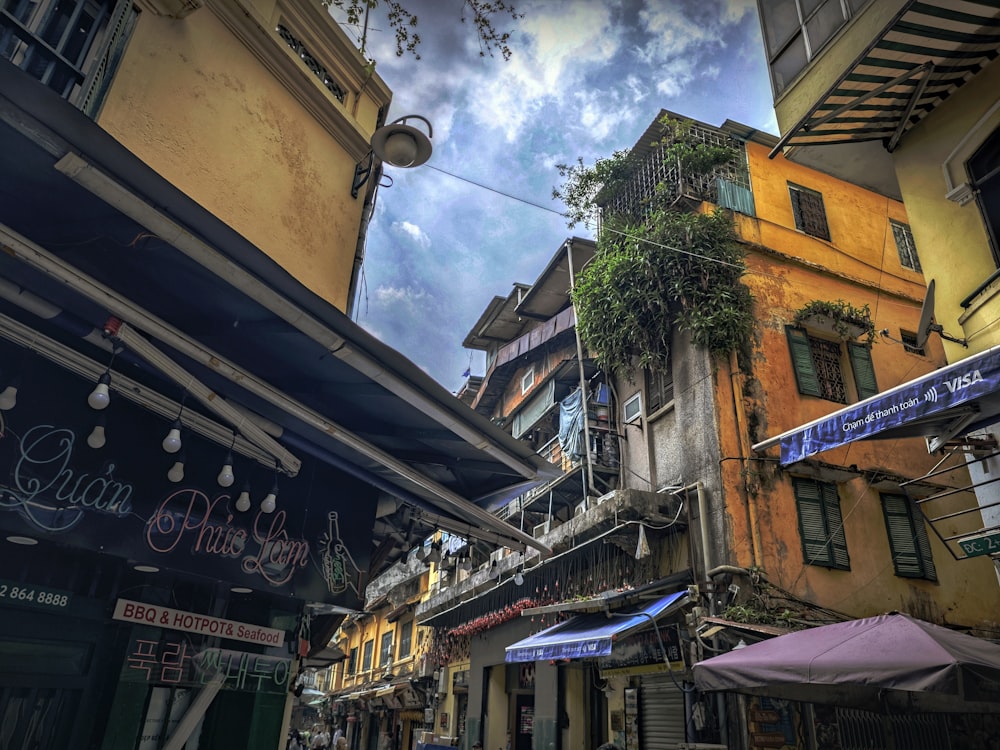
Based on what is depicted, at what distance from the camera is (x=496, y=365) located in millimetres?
21359

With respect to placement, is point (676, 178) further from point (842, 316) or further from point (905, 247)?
point (905, 247)

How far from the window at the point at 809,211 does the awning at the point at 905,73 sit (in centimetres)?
566

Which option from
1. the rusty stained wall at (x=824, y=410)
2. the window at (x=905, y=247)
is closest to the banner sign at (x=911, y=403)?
the rusty stained wall at (x=824, y=410)

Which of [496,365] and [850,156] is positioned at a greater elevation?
[496,365]

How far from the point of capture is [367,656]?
32781mm

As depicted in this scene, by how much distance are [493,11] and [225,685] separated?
21.7ft

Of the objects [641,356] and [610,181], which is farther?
[610,181]

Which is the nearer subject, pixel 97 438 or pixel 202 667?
pixel 97 438

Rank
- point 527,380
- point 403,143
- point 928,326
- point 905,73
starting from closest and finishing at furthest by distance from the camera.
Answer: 1. point 403,143
2. point 928,326
3. point 905,73
4. point 527,380

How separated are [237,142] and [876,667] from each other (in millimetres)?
7922

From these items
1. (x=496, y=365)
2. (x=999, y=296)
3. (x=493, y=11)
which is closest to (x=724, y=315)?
(x=999, y=296)

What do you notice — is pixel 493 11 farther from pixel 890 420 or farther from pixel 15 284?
pixel 890 420

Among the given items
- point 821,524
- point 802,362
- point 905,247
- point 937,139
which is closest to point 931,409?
point 937,139

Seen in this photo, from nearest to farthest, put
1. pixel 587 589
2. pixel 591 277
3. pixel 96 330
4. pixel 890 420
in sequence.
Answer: pixel 96 330
pixel 890 420
pixel 587 589
pixel 591 277
